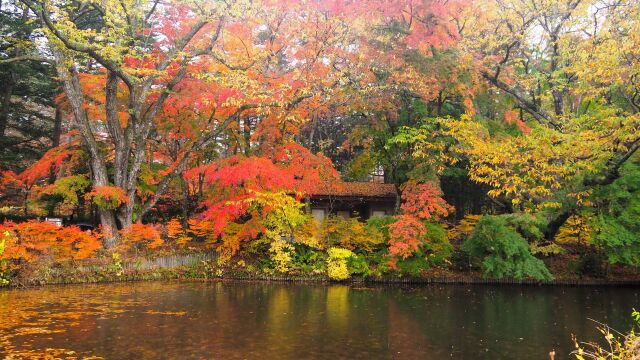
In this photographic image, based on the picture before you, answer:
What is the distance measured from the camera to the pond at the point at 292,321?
33.4ft

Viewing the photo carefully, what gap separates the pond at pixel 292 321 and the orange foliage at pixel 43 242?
1458mm

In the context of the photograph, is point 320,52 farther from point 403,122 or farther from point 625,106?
point 625,106

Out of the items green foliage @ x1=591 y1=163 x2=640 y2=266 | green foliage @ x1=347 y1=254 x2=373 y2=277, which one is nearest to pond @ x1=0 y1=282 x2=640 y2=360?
green foliage @ x1=347 y1=254 x2=373 y2=277

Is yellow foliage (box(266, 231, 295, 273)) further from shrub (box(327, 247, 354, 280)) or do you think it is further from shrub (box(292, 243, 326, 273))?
shrub (box(327, 247, 354, 280))

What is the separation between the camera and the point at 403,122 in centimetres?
2559

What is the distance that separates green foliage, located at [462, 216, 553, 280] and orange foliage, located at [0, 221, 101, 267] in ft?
51.3

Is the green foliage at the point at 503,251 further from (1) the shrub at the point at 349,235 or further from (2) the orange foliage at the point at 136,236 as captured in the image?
(2) the orange foliage at the point at 136,236

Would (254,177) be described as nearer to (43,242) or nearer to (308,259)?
(308,259)

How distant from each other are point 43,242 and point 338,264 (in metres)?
11.4

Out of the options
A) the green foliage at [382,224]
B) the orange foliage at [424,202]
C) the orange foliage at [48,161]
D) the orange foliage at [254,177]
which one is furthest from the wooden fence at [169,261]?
the orange foliage at [424,202]

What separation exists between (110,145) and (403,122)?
14.8m

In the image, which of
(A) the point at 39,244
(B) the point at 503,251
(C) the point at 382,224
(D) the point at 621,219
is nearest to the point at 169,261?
(A) the point at 39,244

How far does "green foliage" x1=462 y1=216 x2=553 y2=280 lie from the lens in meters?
20.4

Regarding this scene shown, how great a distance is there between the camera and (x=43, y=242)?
18422 millimetres
